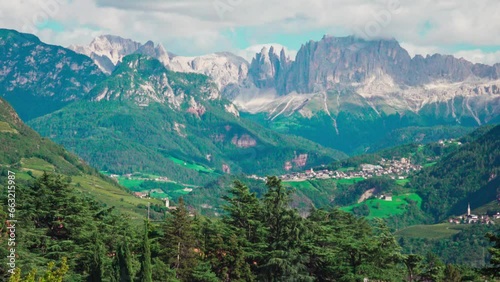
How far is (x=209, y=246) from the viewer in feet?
302

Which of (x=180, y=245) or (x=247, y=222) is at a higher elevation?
(x=247, y=222)

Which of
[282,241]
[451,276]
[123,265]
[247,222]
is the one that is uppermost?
[247,222]

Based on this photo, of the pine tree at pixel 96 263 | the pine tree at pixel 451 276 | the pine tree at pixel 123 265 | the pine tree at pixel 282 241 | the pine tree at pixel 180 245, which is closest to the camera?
the pine tree at pixel 123 265

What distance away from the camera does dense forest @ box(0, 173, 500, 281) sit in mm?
85625

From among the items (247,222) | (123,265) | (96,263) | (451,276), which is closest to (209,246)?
(247,222)

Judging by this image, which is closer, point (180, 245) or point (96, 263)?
point (96, 263)

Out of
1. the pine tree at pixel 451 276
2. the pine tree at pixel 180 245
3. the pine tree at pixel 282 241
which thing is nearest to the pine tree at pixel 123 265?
the pine tree at pixel 180 245

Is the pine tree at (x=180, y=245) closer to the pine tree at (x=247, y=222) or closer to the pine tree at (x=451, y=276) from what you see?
the pine tree at (x=247, y=222)

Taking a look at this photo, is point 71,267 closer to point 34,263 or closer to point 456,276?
point 34,263

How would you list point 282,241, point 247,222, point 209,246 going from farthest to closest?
point 247,222, point 209,246, point 282,241

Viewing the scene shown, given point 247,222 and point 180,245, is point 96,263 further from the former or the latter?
point 247,222

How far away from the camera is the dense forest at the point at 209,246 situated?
281 feet

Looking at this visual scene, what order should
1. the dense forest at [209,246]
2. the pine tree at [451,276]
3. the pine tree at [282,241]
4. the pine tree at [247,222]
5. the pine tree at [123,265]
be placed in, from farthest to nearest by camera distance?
the pine tree at [451,276]
the pine tree at [247,222]
the pine tree at [282,241]
the dense forest at [209,246]
the pine tree at [123,265]

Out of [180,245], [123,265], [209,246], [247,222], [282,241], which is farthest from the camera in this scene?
[247,222]
